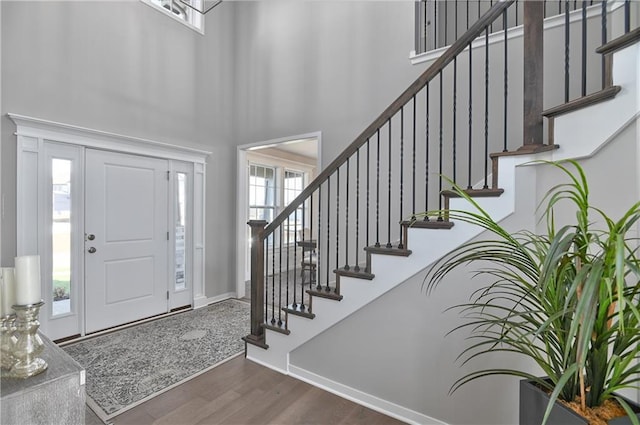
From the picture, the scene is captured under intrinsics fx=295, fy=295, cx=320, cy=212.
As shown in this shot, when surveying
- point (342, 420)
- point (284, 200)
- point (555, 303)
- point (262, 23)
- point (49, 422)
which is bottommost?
point (342, 420)

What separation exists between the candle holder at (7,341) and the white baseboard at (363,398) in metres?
1.75

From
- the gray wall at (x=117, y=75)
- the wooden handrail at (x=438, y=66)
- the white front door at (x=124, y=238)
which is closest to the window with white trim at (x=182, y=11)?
the gray wall at (x=117, y=75)

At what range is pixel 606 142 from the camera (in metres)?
1.33

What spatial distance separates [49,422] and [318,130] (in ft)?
10.8

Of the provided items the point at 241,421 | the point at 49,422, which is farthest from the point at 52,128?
the point at 241,421

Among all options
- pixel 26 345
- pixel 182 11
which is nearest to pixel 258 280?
pixel 26 345

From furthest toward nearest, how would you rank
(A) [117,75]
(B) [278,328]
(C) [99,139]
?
1. (A) [117,75]
2. (C) [99,139]
3. (B) [278,328]

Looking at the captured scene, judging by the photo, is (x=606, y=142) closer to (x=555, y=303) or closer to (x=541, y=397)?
(x=555, y=303)

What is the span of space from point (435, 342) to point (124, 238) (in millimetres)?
3374

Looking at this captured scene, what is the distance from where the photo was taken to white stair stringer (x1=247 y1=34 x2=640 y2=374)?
1.28 m

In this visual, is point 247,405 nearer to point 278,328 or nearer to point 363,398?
point 278,328

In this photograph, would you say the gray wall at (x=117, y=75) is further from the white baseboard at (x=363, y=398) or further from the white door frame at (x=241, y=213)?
the white baseboard at (x=363, y=398)

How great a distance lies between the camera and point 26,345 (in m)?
1.08

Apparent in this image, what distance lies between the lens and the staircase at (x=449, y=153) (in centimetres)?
137
